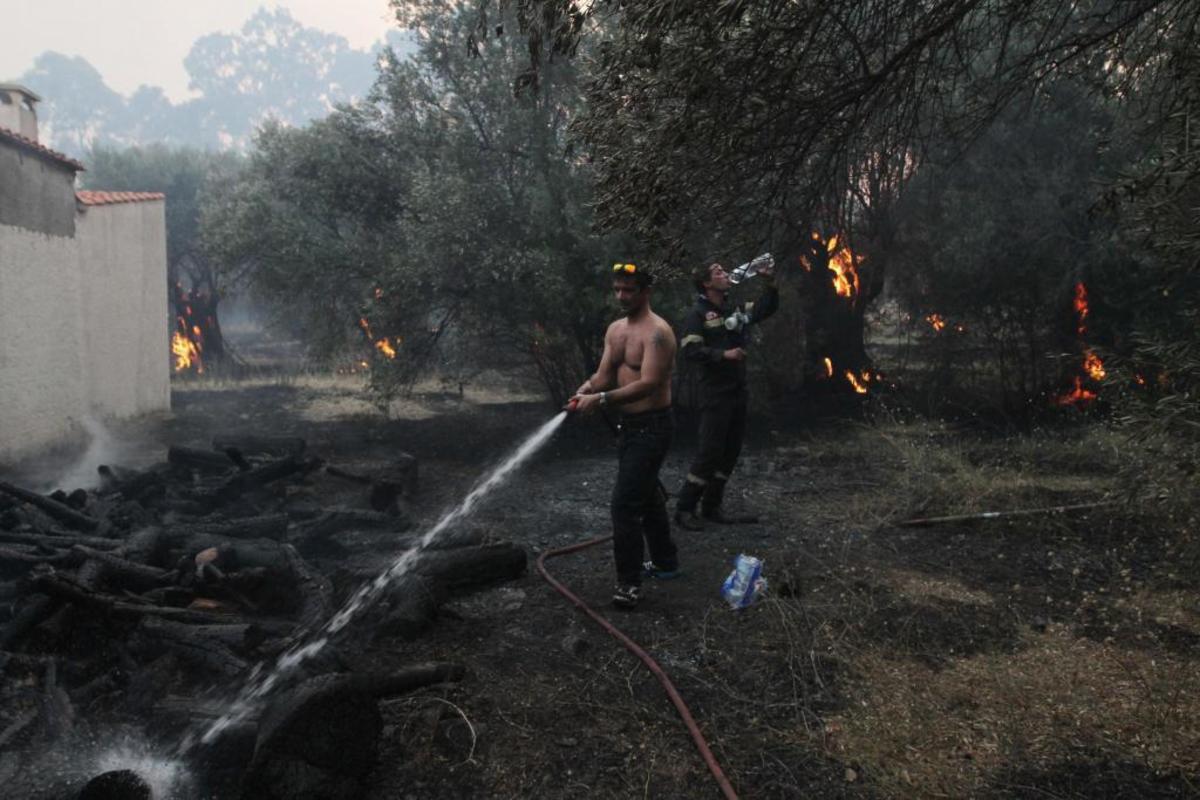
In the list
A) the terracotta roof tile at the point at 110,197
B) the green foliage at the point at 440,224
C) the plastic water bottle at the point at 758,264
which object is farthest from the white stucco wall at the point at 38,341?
the plastic water bottle at the point at 758,264

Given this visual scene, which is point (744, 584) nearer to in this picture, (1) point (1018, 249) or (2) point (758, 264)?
(2) point (758, 264)

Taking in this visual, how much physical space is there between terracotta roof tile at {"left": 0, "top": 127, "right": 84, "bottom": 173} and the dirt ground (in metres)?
7.68

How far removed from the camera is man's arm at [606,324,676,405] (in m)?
5.07

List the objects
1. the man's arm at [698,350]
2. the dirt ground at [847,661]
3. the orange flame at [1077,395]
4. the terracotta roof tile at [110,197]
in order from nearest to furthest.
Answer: the dirt ground at [847,661], the man's arm at [698,350], the orange flame at [1077,395], the terracotta roof tile at [110,197]

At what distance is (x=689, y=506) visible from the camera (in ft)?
23.1

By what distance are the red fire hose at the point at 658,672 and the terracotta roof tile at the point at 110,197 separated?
10978 mm

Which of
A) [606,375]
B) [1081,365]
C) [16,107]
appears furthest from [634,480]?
[16,107]

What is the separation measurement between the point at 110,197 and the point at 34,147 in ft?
9.49

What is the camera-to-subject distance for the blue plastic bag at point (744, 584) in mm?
5125

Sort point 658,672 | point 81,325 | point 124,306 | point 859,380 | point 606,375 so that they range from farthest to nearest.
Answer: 1. point 859,380
2. point 124,306
3. point 81,325
4. point 606,375
5. point 658,672

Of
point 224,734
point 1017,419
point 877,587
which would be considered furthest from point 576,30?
point 1017,419

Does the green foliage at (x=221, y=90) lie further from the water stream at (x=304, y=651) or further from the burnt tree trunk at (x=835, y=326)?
the water stream at (x=304, y=651)

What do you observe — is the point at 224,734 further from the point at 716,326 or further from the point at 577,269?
the point at 577,269

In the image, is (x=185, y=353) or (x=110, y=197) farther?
(x=185, y=353)
